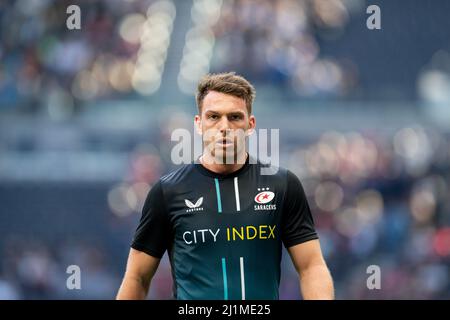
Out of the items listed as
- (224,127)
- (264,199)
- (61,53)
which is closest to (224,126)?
(224,127)

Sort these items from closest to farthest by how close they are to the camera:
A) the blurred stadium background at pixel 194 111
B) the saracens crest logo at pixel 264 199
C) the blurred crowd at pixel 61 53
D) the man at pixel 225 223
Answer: the man at pixel 225 223, the saracens crest logo at pixel 264 199, the blurred stadium background at pixel 194 111, the blurred crowd at pixel 61 53

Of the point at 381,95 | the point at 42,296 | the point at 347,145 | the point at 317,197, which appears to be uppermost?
the point at 381,95

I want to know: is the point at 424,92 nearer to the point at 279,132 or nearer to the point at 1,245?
the point at 279,132

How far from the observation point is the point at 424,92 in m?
14.6

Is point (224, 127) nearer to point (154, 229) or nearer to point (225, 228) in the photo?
point (225, 228)

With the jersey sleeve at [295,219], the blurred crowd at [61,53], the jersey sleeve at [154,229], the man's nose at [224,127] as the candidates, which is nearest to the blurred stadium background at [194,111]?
the blurred crowd at [61,53]

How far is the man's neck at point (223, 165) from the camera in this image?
385cm

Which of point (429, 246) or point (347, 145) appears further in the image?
point (347, 145)

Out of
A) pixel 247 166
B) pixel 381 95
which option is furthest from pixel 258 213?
pixel 381 95

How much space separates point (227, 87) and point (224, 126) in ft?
0.65

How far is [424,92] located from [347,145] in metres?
2.00

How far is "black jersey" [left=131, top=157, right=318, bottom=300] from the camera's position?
12.0ft

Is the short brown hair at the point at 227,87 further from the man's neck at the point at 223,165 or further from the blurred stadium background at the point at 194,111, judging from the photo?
the blurred stadium background at the point at 194,111

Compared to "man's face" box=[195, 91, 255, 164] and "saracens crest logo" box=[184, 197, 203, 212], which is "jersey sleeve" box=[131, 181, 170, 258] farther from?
"man's face" box=[195, 91, 255, 164]
